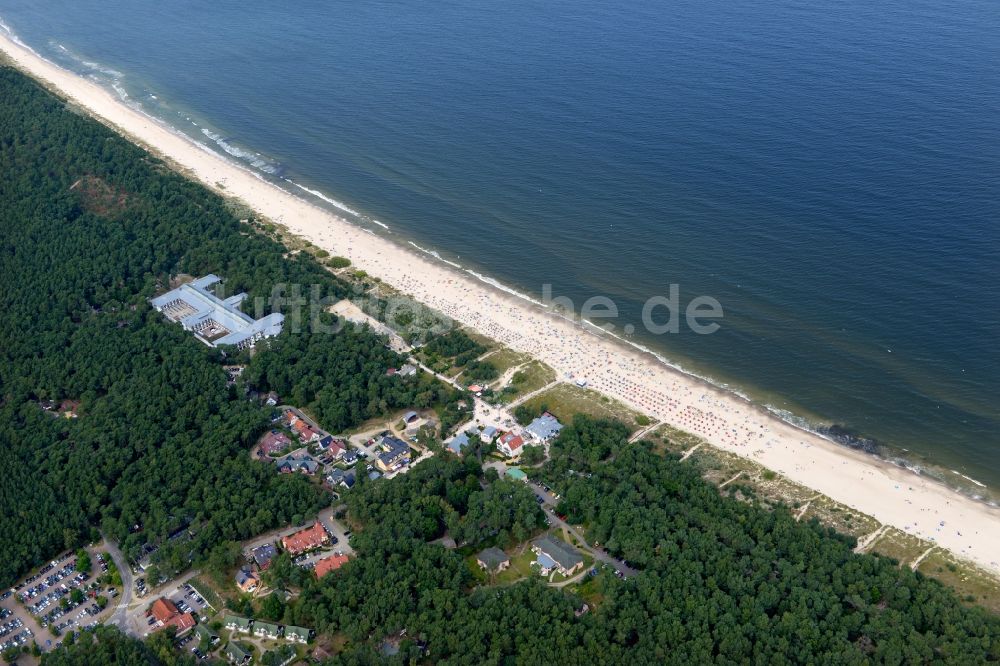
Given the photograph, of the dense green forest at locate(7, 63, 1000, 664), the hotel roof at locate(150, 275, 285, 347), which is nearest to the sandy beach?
the dense green forest at locate(7, 63, 1000, 664)

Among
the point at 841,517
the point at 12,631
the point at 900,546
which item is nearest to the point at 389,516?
the point at 12,631

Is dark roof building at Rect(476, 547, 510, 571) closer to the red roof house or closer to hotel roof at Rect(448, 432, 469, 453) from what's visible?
the red roof house

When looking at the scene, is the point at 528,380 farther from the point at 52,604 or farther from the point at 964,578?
the point at 52,604

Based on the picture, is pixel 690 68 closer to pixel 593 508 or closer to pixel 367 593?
pixel 593 508

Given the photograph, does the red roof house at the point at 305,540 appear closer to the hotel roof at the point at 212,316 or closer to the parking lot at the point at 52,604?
the parking lot at the point at 52,604

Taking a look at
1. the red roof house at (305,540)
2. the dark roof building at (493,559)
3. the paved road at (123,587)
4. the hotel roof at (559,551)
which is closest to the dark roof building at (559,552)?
the hotel roof at (559,551)
